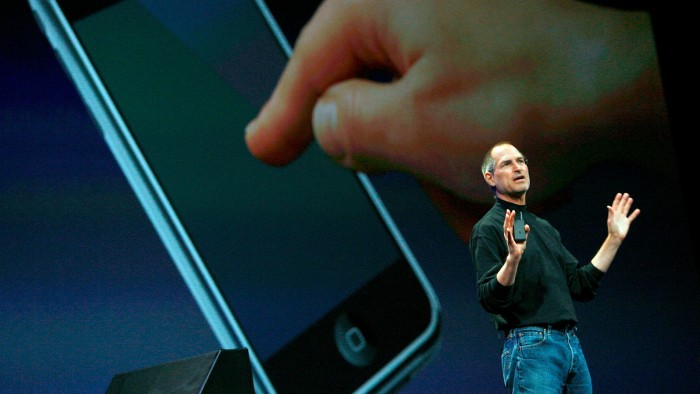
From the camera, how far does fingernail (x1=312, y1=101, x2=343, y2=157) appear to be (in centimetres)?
187

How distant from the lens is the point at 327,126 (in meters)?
1.88

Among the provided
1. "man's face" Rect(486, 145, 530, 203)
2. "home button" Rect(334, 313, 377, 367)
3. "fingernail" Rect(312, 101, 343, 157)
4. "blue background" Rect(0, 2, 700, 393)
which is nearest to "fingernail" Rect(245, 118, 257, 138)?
"fingernail" Rect(312, 101, 343, 157)

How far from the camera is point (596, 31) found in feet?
6.23

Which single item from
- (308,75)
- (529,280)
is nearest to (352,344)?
(308,75)

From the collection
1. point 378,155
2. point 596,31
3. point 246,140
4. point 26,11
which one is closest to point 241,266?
point 246,140

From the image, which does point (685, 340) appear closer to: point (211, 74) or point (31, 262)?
point (211, 74)

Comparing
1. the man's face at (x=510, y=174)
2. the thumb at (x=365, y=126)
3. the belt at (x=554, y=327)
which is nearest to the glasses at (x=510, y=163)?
the man's face at (x=510, y=174)

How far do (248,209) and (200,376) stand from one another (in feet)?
1.95

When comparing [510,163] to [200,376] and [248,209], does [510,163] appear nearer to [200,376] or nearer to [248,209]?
[200,376]

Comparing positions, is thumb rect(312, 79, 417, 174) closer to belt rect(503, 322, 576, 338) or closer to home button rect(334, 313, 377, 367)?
home button rect(334, 313, 377, 367)

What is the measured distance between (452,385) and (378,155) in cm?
61

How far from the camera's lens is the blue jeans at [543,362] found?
3.42 feet

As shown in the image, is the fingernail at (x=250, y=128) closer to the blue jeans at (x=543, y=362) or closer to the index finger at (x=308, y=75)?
the index finger at (x=308, y=75)

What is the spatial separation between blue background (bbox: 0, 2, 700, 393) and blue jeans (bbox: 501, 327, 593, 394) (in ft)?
2.53
